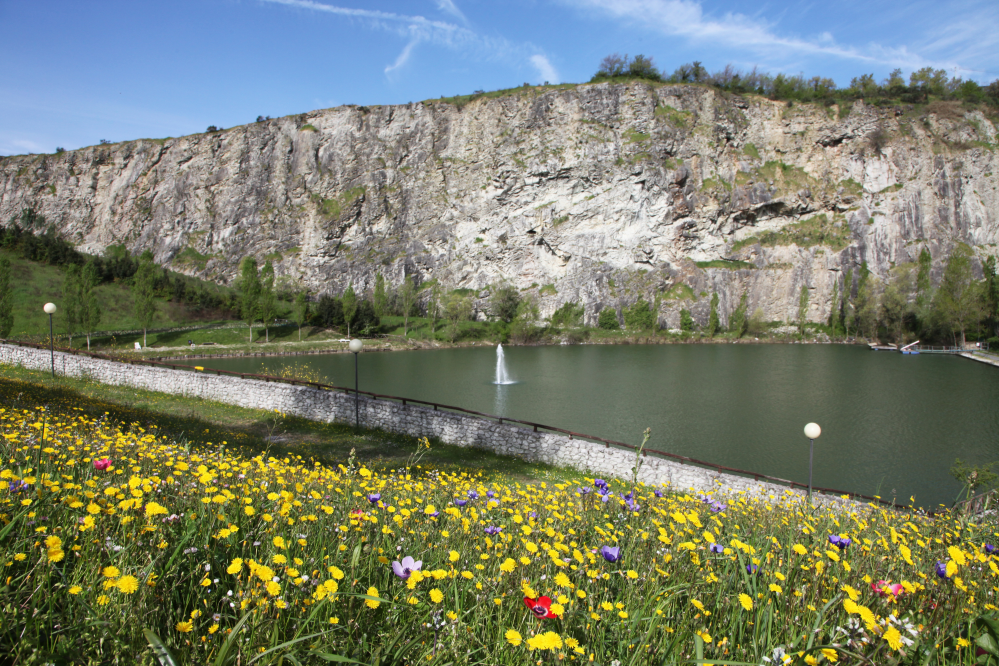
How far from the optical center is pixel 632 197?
85.4 m

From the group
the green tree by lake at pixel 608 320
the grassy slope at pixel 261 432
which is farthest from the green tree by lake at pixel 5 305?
the green tree by lake at pixel 608 320

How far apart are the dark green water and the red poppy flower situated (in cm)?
888

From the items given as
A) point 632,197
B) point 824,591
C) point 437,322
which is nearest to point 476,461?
point 824,591

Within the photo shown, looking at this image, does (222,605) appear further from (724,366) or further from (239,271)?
(239,271)

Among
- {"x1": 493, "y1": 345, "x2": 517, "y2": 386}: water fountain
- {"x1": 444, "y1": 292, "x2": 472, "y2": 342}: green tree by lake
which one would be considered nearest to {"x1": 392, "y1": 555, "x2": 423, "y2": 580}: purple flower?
{"x1": 493, "y1": 345, "x2": 517, "y2": 386}: water fountain

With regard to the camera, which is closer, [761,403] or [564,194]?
[761,403]

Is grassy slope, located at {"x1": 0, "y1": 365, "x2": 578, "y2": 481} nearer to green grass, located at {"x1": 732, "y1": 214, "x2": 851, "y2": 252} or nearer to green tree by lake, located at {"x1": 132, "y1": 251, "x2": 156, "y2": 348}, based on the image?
green tree by lake, located at {"x1": 132, "y1": 251, "x2": 156, "y2": 348}

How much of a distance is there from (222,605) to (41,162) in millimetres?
137190

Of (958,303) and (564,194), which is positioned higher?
(564,194)

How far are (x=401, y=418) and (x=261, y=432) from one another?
178 inches

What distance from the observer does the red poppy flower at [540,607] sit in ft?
5.20

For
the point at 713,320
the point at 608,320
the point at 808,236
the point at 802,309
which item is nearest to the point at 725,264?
the point at 713,320

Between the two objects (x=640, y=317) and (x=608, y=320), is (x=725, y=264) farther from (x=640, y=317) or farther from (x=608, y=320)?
(x=608, y=320)

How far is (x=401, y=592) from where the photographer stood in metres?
2.12
